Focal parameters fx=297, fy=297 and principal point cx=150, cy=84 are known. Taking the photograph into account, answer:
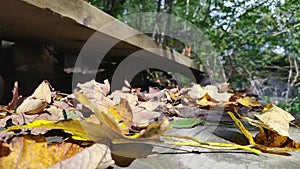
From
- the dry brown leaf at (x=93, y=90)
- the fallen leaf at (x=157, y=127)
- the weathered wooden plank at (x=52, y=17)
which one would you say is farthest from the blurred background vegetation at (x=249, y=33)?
the fallen leaf at (x=157, y=127)

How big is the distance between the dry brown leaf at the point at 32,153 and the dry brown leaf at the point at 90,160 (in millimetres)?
28

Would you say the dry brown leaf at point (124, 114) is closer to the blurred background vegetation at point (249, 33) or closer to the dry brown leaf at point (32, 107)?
the dry brown leaf at point (32, 107)

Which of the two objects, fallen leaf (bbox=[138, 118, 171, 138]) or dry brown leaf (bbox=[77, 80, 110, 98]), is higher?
fallen leaf (bbox=[138, 118, 171, 138])

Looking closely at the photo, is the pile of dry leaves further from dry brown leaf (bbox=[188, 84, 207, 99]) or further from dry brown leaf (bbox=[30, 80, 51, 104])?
dry brown leaf (bbox=[188, 84, 207, 99])

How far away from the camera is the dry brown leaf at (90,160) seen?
0.90 ft

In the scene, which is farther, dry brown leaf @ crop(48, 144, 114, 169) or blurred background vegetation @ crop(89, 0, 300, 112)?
blurred background vegetation @ crop(89, 0, 300, 112)

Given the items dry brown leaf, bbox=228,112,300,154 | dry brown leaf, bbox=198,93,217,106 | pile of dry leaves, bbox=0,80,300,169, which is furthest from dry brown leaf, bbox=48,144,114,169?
dry brown leaf, bbox=198,93,217,106

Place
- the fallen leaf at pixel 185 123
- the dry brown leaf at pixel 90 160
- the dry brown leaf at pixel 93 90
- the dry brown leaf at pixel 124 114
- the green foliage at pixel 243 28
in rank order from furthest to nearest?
the green foliage at pixel 243 28 < the dry brown leaf at pixel 93 90 < the fallen leaf at pixel 185 123 < the dry brown leaf at pixel 124 114 < the dry brown leaf at pixel 90 160

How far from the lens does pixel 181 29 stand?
160 inches

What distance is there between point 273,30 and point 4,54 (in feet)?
14.9

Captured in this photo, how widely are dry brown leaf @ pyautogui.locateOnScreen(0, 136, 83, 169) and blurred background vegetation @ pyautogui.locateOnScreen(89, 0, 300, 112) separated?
8.50 feet

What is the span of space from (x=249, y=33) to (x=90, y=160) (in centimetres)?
473

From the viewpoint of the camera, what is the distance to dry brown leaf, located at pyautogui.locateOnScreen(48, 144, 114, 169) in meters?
0.27

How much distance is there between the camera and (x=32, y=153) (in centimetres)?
30
